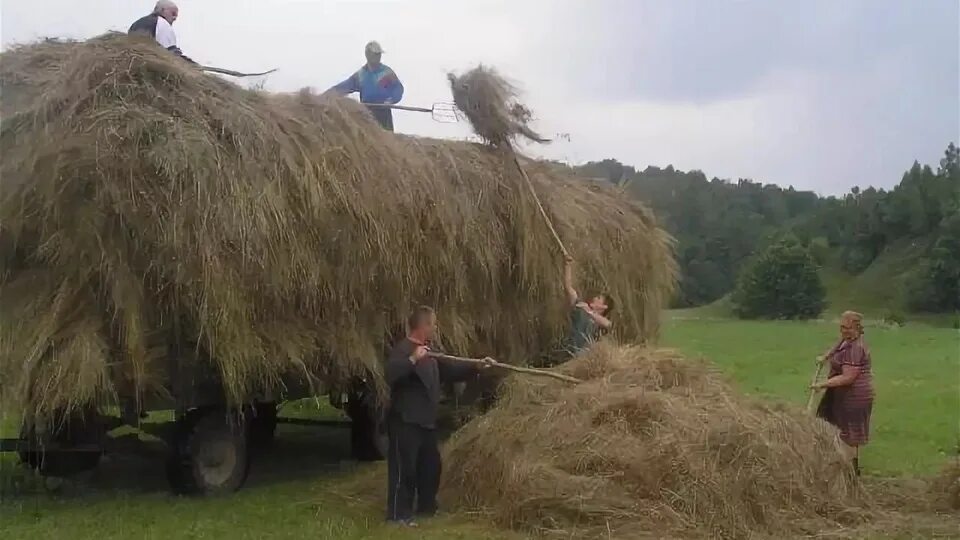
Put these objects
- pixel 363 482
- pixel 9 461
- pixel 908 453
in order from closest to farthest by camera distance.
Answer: pixel 363 482, pixel 9 461, pixel 908 453

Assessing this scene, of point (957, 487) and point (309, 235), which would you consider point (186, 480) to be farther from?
point (957, 487)

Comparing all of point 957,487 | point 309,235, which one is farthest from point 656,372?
point 309,235

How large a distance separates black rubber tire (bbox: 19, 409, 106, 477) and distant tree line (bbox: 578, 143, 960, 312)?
205ft

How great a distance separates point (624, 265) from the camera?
12.9 m

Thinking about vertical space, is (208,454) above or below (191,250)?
below

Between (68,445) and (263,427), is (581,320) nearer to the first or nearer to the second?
(263,427)

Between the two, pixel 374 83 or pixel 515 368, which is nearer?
pixel 515 368

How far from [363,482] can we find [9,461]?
346cm

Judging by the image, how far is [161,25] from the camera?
922 cm

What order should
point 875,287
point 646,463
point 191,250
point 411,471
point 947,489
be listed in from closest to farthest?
point 646,463
point 191,250
point 411,471
point 947,489
point 875,287

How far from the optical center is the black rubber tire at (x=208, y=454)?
27.4 ft

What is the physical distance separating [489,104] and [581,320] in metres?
2.42

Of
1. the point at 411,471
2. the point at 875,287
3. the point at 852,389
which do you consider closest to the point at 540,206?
the point at 852,389

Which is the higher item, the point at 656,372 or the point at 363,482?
the point at 656,372
